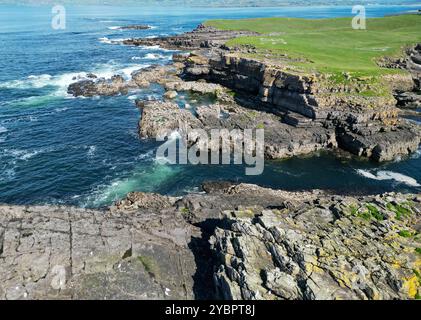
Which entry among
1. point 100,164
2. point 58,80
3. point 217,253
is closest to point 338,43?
point 58,80

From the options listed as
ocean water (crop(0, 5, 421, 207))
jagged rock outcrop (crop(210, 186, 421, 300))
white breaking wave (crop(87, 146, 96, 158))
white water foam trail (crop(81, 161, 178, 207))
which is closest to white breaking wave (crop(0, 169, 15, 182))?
ocean water (crop(0, 5, 421, 207))

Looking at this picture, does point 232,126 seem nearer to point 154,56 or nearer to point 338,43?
point 338,43

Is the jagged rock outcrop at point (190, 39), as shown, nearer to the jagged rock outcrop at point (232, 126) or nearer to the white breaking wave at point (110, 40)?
the white breaking wave at point (110, 40)

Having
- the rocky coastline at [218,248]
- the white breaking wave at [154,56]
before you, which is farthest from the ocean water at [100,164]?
the white breaking wave at [154,56]

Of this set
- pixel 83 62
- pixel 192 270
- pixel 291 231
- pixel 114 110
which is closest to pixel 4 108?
pixel 114 110

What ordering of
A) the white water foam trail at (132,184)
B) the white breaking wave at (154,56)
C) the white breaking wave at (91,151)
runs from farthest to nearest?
the white breaking wave at (154,56), the white breaking wave at (91,151), the white water foam trail at (132,184)
